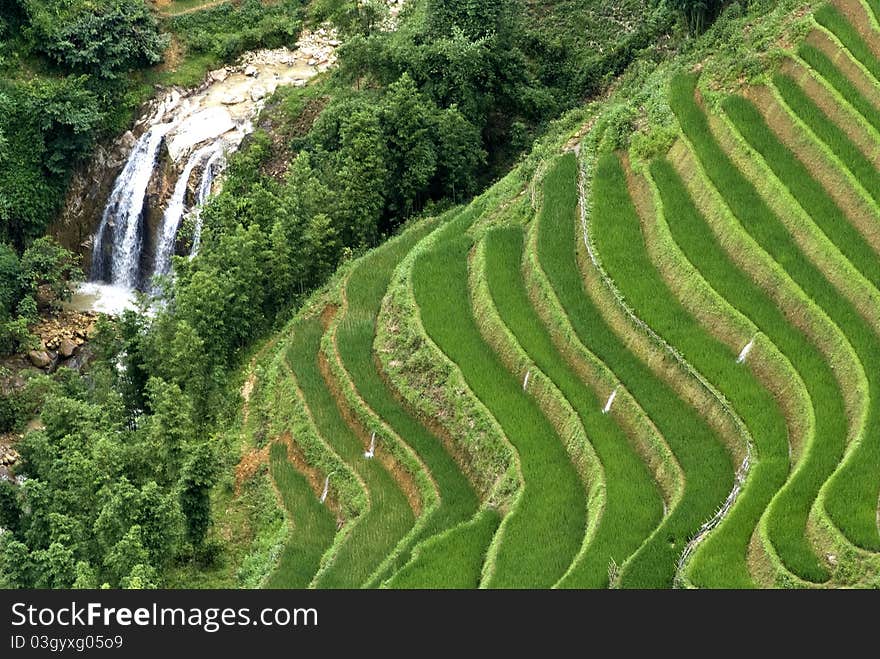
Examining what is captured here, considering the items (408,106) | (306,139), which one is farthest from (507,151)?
(306,139)

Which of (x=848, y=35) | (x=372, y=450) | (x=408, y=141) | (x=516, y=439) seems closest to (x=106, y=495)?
(x=372, y=450)

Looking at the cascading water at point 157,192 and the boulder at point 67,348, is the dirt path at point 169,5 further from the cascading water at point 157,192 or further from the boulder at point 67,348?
the boulder at point 67,348

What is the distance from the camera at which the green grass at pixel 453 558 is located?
2517 cm

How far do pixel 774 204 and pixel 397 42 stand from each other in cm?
1962

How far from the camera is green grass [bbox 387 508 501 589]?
25172 millimetres

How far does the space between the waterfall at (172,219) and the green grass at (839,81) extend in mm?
23578

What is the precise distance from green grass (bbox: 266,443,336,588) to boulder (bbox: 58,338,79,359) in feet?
47.6

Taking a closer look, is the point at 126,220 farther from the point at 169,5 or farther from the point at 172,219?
the point at 169,5

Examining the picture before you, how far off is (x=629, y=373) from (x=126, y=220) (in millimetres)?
25998

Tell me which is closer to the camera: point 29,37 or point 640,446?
point 640,446

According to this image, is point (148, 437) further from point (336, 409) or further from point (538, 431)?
point (538, 431)

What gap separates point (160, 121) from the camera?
1978 inches

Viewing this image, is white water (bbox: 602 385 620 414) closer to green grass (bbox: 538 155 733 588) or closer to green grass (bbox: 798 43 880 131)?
green grass (bbox: 538 155 733 588)

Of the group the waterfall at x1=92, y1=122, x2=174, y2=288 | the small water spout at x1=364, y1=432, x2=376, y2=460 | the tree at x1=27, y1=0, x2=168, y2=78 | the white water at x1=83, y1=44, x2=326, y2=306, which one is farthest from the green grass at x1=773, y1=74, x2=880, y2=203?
the tree at x1=27, y1=0, x2=168, y2=78
